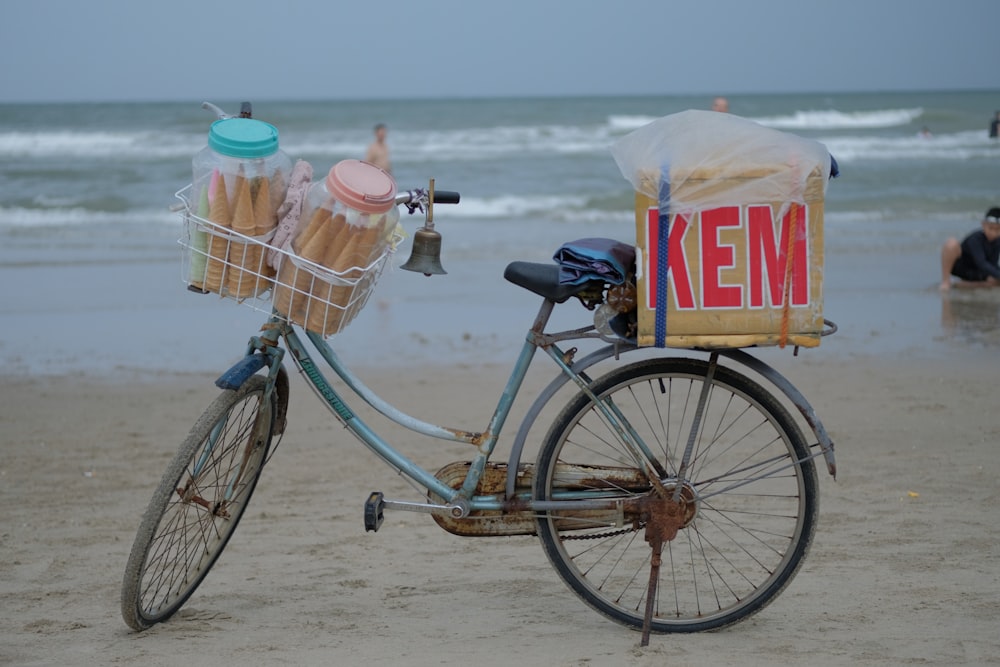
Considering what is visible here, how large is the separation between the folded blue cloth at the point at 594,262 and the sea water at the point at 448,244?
414 centimetres

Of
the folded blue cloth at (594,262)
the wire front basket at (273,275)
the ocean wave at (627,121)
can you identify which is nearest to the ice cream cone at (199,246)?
the wire front basket at (273,275)

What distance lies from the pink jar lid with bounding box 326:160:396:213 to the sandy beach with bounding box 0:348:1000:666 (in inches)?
52.5

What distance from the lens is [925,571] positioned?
374 cm

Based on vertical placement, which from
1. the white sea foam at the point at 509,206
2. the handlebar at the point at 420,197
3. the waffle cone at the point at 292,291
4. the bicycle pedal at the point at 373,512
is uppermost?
the handlebar at the point at 420,197

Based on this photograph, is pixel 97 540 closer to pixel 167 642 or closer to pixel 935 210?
pixel 167 642

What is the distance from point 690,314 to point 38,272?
9448 mm

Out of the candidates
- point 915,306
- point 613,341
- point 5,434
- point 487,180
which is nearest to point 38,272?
point 5,434

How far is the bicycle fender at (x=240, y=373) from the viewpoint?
320 cm

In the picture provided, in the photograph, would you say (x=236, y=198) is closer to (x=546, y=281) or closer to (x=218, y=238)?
(x=218, y=238)

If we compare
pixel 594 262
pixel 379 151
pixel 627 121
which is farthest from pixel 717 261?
pixel 627 121

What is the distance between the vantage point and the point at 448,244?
12797 millimetres

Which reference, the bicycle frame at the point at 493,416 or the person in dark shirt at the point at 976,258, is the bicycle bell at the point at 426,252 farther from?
the person in dark shirt at the point at 976,258

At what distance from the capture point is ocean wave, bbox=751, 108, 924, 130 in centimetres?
4391

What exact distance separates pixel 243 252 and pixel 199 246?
14 cm
